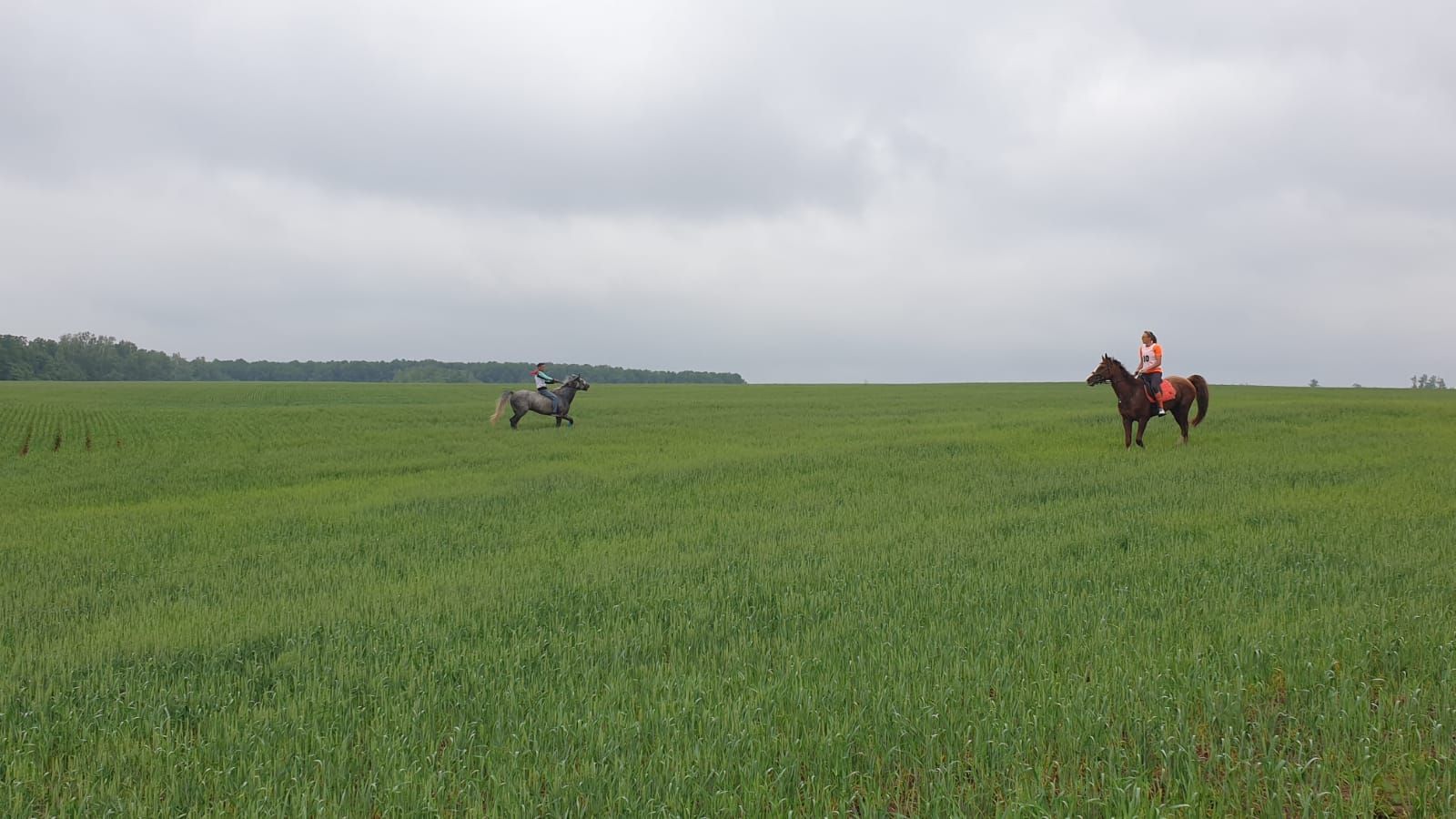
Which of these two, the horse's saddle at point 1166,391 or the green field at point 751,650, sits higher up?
the horse's saddle at point 1166,391

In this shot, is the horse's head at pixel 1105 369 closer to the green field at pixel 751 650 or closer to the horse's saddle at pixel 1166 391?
the horse's saddle at pixel 1166 391

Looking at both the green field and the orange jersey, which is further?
the orange jersey

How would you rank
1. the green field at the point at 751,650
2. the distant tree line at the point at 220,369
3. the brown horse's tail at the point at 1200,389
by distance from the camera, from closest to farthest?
the green field at the point at 751,650 → the brown horse's tail at the point at 1200,389 → the distant tree line at the point at 220,369

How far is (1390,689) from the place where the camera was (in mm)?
5215

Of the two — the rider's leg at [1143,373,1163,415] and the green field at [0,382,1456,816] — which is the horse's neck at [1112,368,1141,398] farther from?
the green field at [0,382,1456,816]

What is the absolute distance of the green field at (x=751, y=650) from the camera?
439cm

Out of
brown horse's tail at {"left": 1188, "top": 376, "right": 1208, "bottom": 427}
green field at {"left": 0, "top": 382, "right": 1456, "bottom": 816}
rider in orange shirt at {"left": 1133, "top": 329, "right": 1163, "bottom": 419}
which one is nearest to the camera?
green field at {"left": 0, "top": 382, "right": 1456, "bottom": 816}

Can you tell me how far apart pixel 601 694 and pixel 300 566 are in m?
6.51

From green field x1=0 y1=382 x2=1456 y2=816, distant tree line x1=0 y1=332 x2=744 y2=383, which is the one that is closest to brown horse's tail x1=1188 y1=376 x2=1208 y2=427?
green field x1=0 y1=382 x2=1456 y2=816

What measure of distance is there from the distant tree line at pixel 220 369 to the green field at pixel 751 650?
107342mm

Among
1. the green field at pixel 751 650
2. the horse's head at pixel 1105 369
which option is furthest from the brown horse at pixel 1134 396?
the green field at pixel 751 650

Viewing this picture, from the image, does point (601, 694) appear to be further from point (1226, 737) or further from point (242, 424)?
point (242, 424)

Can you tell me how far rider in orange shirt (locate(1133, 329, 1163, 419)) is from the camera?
66.3 ft

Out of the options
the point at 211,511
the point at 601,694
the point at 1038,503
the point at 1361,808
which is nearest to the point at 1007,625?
the point at 1361,808
